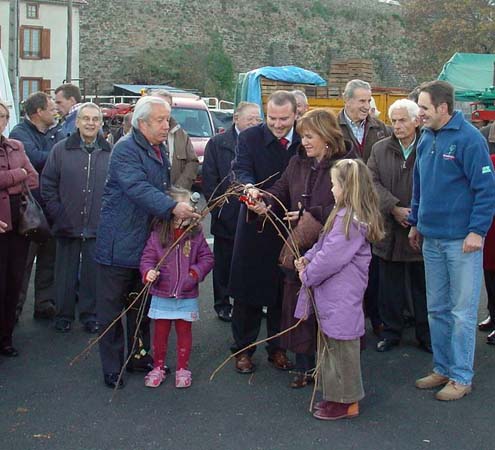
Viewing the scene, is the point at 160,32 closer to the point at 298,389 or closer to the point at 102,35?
the point at 102,35

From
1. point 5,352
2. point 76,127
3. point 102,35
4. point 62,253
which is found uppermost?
point 102,35

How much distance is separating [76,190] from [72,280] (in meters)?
0.77

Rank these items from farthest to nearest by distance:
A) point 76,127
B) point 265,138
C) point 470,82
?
point 470,82
point 76,127
point 265,138

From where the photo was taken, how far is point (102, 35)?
4441cm

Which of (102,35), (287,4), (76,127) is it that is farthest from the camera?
(287,4)

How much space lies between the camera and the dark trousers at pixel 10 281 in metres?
6.23

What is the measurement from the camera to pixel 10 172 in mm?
6027

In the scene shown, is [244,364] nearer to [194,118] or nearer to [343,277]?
[343,277]

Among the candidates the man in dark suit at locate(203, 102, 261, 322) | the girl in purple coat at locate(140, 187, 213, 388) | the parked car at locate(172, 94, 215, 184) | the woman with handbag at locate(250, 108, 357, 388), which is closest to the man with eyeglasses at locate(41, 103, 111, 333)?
the man in dark suit at locate(203, 102, 261, 322)

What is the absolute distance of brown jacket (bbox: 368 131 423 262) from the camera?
6.43 meters

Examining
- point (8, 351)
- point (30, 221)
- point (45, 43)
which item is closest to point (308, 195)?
point (30, 221)

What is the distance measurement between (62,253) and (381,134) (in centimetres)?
290

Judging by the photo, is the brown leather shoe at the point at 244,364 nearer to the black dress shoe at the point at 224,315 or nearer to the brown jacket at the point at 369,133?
the black dress shoe at the point at 224,315

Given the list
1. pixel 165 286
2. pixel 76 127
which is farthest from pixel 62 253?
pixel 165 286
